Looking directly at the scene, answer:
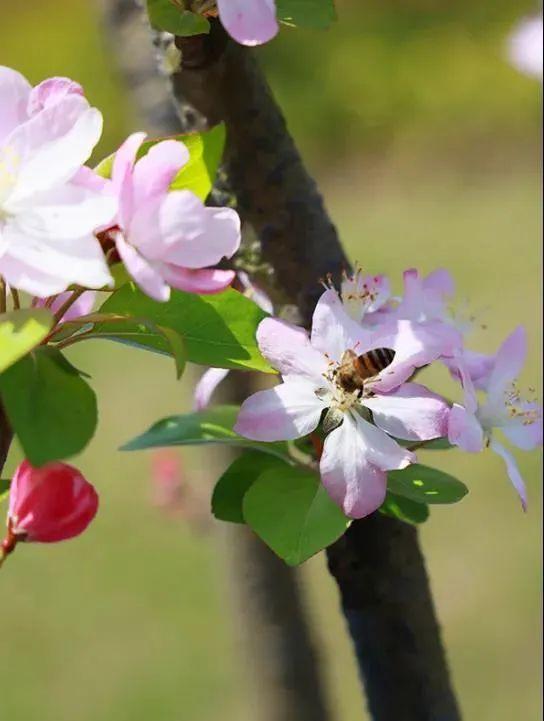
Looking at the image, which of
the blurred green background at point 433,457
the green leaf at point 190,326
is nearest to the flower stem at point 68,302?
the green leaf at point 190,326

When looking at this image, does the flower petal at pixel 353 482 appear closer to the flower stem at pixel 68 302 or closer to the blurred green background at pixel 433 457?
the flower stem at pixel 68 302

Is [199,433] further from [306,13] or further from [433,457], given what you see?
[433,457]

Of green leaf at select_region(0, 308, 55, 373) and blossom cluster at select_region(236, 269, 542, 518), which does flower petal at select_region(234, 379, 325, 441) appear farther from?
green leaf at select_region(0, 308, 55, 373)

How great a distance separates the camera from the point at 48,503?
0.39 metres

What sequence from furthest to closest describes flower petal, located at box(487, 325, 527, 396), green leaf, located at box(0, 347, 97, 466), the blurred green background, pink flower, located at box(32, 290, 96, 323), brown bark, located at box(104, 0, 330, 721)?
the blurred green background < brown bark, located at box(104, 0, 330, 721) < flower petal, located at box(487, 325, 527, 396) < pink flower, located at box(32, 290, 96, 323) < green leaf, located at box(0, 347, 97, 466)

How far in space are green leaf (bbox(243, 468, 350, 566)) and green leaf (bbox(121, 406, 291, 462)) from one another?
1.0 inches

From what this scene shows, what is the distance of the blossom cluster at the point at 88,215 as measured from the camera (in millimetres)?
342

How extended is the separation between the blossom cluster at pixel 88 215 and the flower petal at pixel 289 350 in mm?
55

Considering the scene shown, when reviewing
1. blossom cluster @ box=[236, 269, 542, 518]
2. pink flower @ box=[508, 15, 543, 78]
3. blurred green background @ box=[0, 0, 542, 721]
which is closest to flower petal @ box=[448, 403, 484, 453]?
blossom cluster @ box=[236, 269, 542, 518]

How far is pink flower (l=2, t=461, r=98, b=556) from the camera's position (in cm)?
39

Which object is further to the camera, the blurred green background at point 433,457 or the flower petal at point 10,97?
the blurred green background at point 433,457

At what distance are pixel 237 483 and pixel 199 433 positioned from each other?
0.03m

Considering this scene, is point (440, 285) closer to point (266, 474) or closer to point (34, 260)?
point (266, 474)

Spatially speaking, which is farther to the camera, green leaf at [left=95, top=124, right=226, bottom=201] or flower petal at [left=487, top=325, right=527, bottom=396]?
flower petal at [left=487, top=325, right=527, bottom=396]
